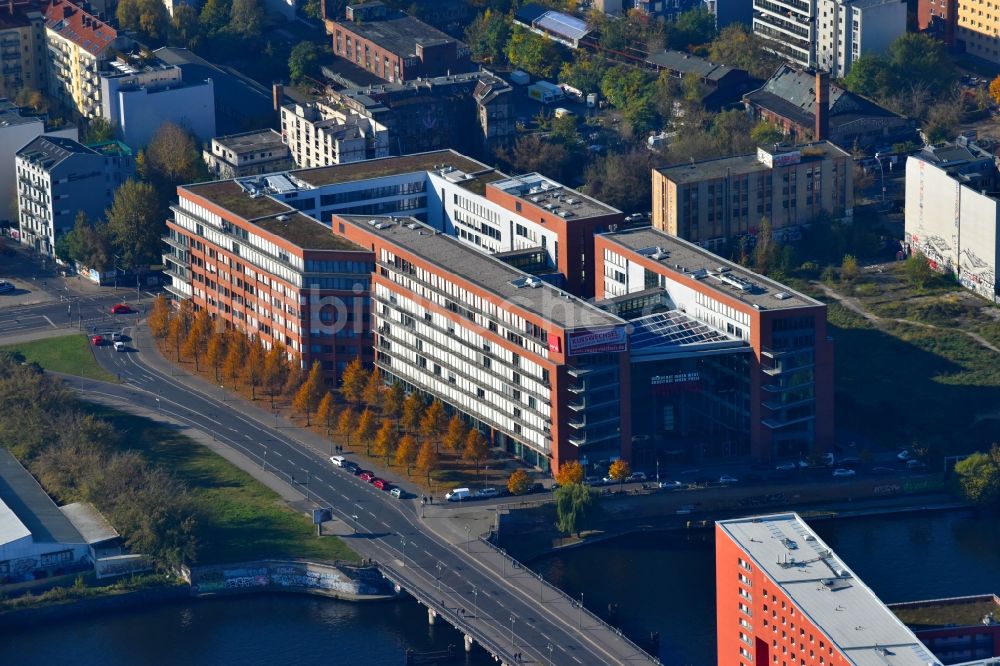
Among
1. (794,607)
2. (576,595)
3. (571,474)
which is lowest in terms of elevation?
(576,595)

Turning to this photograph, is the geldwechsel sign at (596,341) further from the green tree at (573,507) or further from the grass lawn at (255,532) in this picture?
the grass lawn at (255,532)

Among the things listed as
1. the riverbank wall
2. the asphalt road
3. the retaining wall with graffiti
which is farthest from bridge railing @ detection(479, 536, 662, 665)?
the retaining wall with graffiti

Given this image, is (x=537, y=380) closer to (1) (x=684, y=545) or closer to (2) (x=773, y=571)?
(1) (x=684, y=545)

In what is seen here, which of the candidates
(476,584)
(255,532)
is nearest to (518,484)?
(476,584)

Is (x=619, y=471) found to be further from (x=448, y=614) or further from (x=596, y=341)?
(x=448, y=614)

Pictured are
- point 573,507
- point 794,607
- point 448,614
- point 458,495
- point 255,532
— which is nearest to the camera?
point 794,607

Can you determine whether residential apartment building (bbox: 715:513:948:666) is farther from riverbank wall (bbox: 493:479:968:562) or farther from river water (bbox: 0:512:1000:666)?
riverbank wall (bbox: 493:479:968:562)
